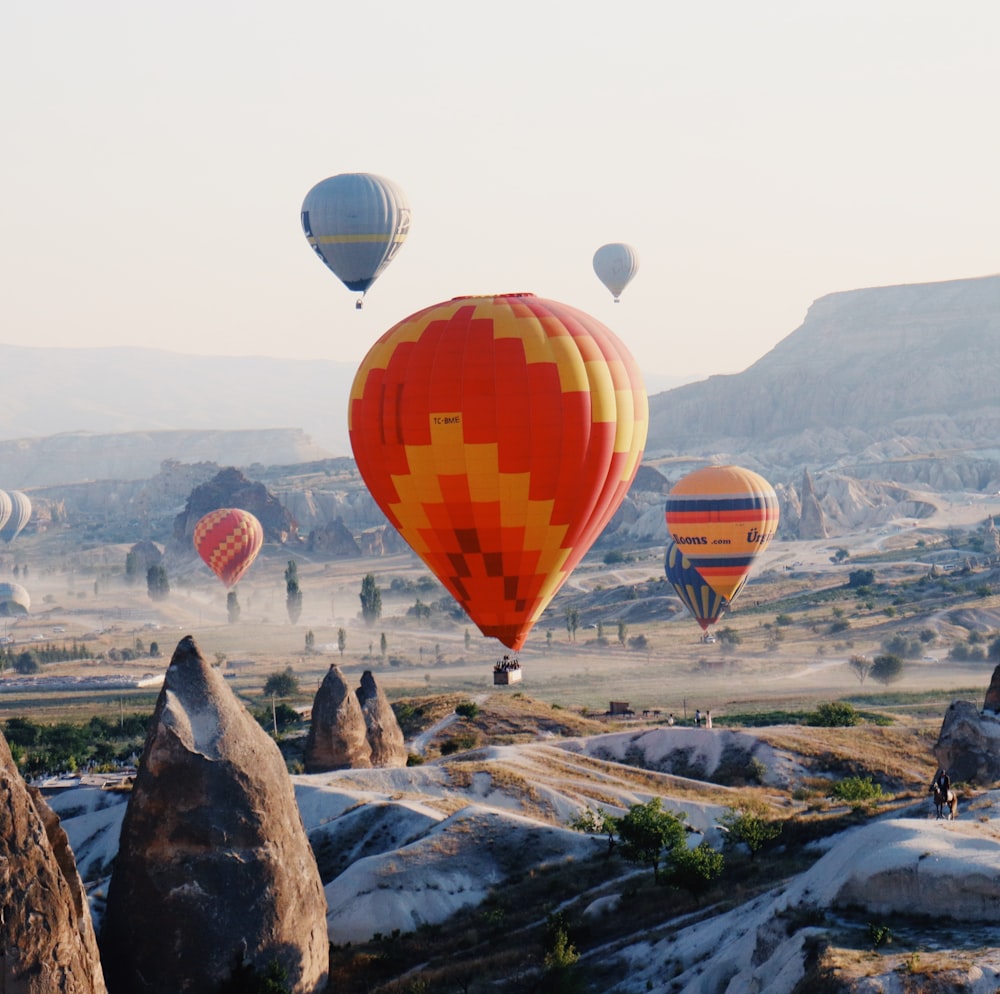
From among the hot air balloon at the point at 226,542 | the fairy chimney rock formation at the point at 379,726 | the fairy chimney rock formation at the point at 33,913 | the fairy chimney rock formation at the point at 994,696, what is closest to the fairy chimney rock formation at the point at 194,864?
the fairy chimney rock formation at the point at 33,913

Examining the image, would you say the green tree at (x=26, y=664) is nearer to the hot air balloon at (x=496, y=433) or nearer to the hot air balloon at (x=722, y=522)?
the hot air balloon at (x=722, y=522)

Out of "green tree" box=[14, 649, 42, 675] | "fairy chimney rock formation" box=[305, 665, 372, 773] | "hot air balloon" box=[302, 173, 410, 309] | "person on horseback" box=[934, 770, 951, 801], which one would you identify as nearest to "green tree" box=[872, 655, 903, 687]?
"hot air balloon" box=[302, 173, 410, 309]

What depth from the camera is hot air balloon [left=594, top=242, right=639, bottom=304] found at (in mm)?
144875

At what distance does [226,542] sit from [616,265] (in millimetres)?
43061

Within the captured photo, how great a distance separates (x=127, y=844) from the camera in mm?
34406

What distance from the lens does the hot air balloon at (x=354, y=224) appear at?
8638 cm

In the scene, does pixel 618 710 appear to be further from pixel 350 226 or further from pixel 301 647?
pixel 301 647

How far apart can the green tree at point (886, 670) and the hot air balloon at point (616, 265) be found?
Result: 50.3m

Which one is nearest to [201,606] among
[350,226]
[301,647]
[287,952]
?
[301,647]

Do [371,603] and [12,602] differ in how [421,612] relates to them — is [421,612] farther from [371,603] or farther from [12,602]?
[12,602]

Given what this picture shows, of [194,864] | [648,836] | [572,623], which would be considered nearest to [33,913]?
[194,864]

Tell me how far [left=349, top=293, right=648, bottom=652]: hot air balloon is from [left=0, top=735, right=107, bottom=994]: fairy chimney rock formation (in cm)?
2030

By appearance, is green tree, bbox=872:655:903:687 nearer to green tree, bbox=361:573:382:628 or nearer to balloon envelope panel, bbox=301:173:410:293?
balloon envelope panel, bbox=301:173:410:293

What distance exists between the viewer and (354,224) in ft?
283
